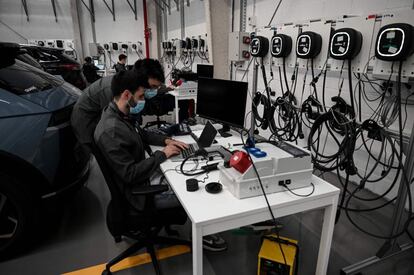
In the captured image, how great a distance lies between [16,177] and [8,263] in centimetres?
61

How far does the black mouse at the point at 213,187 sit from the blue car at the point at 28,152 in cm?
115

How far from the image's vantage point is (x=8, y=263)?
1.76 m

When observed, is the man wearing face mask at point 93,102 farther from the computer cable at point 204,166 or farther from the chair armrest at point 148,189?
the chair armrest at point 148,189

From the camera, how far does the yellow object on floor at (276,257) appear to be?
1.46 m

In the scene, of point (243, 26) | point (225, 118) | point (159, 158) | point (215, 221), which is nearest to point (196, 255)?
point (215, 221)

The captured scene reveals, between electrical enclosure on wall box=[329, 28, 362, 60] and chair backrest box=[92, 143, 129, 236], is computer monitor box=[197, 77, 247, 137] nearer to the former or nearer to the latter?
electrical enclosure on wall box=[329, 28, 362, 60]

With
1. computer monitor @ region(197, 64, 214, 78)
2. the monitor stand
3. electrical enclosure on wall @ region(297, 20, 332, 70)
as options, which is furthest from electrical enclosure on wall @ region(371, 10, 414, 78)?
computer monitor @ region(197, 64, 214, 78)

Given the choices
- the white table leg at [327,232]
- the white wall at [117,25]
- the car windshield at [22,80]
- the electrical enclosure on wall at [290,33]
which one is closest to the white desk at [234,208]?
the white table leg at [327,232]

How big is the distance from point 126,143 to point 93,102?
40.6 inches

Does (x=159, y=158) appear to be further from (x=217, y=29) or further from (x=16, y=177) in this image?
(x=217, y=29)

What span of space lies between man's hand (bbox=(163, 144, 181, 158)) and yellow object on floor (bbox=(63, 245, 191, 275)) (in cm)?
71

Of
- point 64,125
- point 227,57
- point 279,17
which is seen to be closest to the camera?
point 64,125

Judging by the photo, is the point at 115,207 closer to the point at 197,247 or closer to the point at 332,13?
the point at 197,247

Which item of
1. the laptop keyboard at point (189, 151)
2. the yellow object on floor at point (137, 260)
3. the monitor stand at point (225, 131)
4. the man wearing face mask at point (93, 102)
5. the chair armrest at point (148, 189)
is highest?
the man wearing face mask at point (93, 102)
